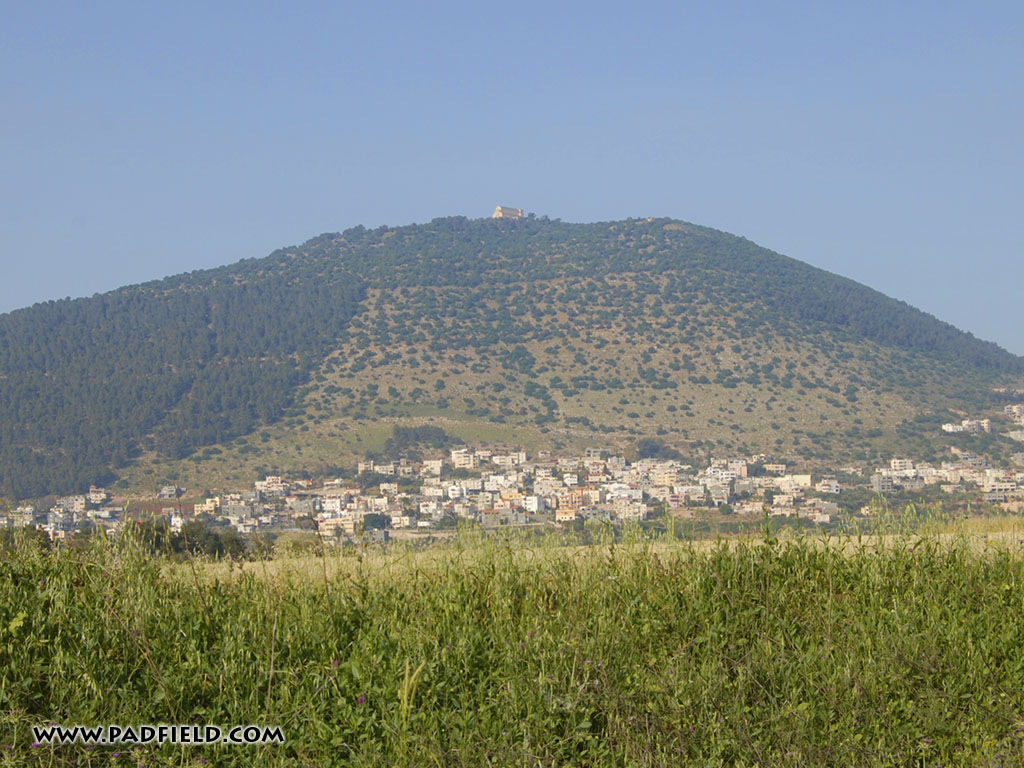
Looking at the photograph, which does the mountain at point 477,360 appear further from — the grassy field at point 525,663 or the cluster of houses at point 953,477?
the grassy field at point 525,663

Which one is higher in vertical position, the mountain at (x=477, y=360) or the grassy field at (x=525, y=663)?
the mountain at (x=477, y=360)

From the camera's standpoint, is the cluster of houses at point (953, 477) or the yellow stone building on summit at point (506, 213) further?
→ the yellow stone building on summit at point (506, 213)

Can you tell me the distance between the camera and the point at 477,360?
333ft

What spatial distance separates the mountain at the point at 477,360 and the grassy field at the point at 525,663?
186ft

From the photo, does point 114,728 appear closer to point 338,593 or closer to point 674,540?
point 338,593

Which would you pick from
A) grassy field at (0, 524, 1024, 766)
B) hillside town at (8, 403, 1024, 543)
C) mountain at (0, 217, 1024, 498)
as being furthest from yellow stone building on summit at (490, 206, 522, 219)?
grassy field at (0, 524, 1024, 766)

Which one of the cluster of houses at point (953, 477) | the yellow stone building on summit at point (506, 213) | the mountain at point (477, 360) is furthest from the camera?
the yellow stone building on summit at point (506, 213)

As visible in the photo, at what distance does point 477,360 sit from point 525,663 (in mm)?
97170

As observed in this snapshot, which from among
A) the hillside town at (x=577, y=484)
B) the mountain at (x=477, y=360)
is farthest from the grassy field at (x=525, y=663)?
the mountain at (x=477, y=360)

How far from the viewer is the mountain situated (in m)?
74.5

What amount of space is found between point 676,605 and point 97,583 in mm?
3078

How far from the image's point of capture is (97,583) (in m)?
4.98

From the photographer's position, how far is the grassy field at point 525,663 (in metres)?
3.92

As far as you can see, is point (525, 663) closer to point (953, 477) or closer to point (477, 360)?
point (953, 477)
